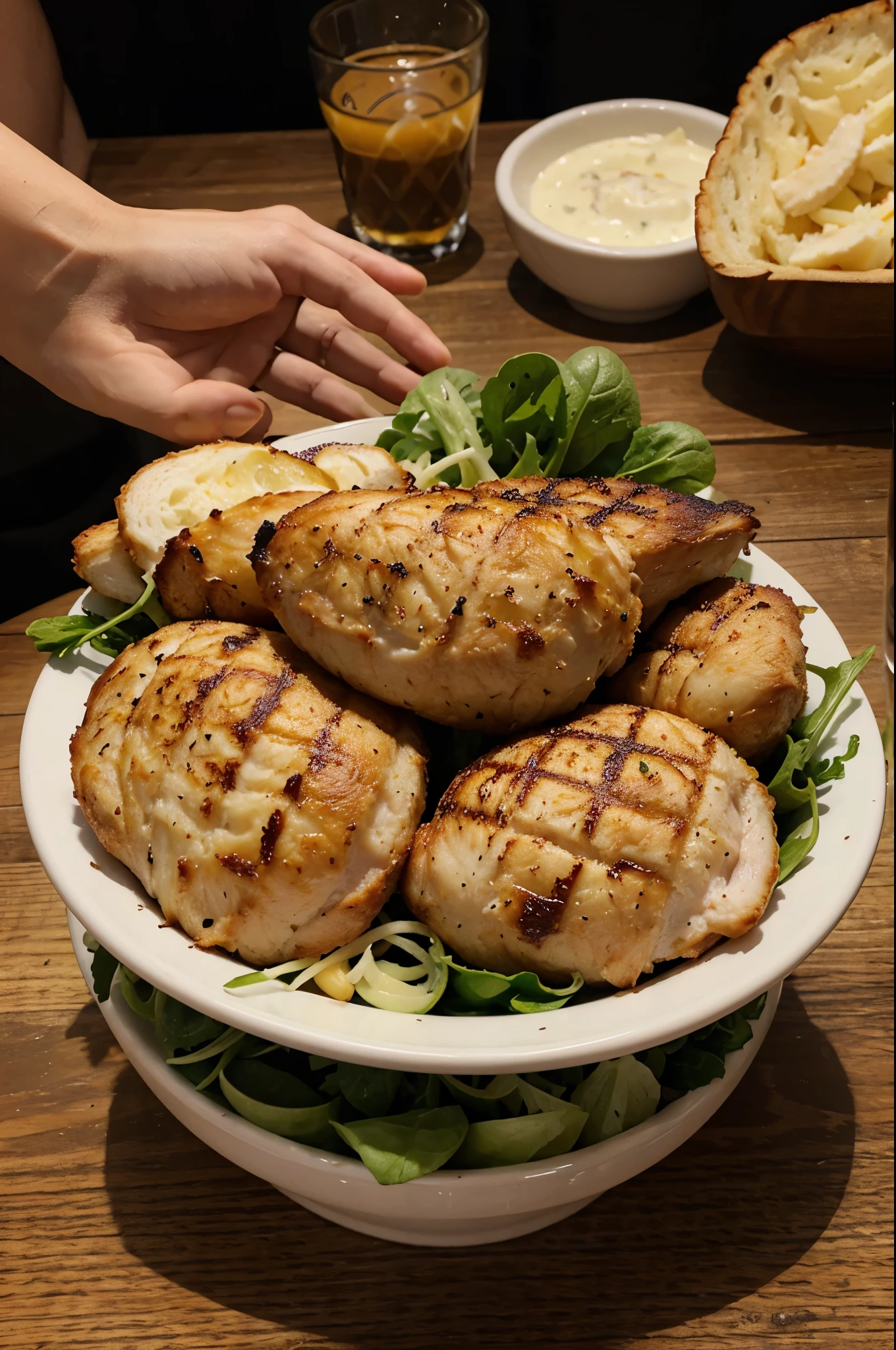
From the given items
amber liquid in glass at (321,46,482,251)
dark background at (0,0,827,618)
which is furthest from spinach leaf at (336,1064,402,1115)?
dark background at (0,0,827,618)

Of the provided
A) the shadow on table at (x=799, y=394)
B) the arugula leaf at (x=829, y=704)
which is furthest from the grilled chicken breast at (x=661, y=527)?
the shadow on table at (x=799, y=394)

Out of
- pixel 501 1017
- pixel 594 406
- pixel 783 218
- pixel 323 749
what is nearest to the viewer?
pixel 501 1017

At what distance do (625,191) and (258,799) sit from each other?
2135mm

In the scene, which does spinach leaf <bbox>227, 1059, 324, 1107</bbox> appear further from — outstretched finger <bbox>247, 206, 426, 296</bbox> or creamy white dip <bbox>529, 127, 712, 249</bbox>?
creamy white dip <bbox>529, 127, 712, 249</bbox>

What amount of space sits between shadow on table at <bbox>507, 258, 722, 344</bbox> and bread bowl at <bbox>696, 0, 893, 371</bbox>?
0.34m

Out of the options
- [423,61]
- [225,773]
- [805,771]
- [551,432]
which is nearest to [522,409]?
[551,432]

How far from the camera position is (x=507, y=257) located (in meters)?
2.85

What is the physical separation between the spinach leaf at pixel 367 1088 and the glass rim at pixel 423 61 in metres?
2.25

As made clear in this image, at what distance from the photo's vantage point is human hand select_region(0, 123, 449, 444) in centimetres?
180

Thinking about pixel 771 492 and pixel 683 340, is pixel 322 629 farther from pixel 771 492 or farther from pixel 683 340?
pixel 683 340

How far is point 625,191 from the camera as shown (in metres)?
2.63

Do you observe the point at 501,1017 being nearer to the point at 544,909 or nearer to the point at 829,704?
the point at 544,909

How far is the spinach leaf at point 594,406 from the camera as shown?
1569mm

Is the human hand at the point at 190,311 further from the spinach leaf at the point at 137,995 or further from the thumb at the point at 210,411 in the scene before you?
the spinach leaf at the point at 137,995
